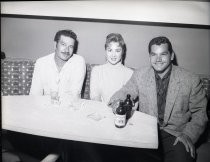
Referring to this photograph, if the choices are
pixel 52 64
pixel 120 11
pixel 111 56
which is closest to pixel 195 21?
pixel 120 11

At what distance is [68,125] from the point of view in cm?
173

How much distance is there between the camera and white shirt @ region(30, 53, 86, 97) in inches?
88.4

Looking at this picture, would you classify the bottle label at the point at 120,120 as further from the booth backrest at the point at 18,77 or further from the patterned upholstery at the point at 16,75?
the patterned upholstery at the point at 16,75

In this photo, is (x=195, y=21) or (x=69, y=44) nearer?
(x=195, y=21)

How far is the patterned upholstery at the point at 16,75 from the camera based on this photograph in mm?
2314

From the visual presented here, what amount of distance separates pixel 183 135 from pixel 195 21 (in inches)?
39.3

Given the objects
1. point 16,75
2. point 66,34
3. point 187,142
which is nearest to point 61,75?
point 66,34

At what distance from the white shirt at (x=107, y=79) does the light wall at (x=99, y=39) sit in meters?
0.08

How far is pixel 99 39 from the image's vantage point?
2186 mm

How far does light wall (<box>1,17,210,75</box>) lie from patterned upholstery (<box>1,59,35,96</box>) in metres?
0.08

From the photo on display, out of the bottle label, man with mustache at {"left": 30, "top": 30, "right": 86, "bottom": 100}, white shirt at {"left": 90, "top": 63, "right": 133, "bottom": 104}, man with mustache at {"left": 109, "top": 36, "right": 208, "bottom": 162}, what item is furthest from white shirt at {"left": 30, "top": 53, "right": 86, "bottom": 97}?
the bottle label

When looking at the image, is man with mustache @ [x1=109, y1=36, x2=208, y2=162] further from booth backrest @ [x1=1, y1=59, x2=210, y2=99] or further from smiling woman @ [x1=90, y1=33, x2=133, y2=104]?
booth backrest @ [x1=1, y1=59, x2=210, y2=99]

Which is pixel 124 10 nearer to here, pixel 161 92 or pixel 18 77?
pixel 161 92

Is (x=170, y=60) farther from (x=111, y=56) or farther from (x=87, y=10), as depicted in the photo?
(x=87, y=10)
